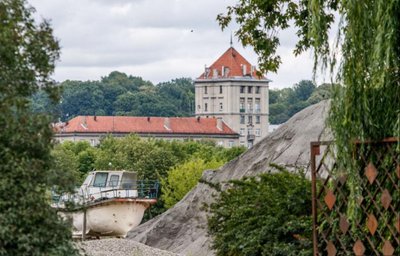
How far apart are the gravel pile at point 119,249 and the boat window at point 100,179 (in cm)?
2722

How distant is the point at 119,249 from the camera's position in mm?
28438

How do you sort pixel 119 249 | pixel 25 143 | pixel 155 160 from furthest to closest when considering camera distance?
pixel 155 160
pixel 119 249
pixel 25 143

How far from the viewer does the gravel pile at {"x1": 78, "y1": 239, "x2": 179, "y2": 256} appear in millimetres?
26945

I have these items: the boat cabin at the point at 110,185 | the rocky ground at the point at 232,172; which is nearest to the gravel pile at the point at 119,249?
the rocky ground at the point at 232,172

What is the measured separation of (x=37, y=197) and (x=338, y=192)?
3.49m

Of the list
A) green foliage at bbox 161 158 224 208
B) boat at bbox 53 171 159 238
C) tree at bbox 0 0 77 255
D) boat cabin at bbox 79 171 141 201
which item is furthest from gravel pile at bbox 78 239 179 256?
green foliage at bbox 161 158 224 208

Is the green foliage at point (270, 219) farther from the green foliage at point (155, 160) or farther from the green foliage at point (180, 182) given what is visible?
the green foliage at point (180, 182)

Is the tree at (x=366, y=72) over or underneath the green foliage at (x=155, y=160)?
over

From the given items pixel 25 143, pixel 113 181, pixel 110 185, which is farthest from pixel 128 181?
pixel 25 143

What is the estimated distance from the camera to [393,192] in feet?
44.1

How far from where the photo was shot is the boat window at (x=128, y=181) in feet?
194

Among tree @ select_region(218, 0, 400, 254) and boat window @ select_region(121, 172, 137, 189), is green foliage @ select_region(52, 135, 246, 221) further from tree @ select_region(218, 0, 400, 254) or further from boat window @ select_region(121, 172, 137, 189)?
tree @ select_region(218, 0, 400, 254)

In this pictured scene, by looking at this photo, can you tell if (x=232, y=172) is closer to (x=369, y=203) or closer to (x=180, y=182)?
(x=369, y=203)

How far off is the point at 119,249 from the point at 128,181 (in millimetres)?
31006
